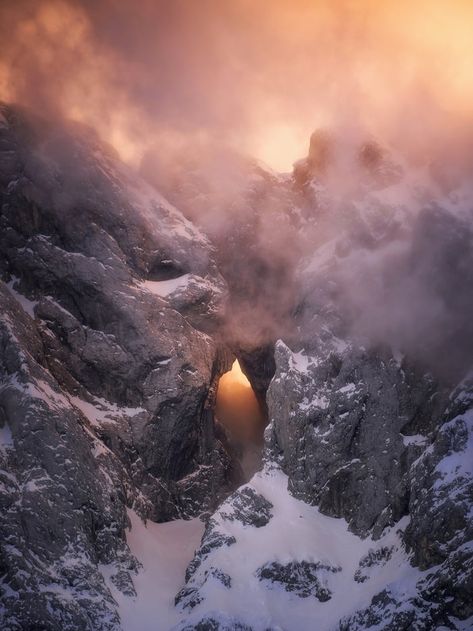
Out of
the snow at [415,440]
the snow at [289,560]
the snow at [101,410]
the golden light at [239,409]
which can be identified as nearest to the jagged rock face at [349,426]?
the snow at [415,440]

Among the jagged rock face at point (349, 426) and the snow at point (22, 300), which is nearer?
the jagged rock face at point (349, 426)

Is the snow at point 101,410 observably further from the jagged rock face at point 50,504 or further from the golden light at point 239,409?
the golden light at point 239,409

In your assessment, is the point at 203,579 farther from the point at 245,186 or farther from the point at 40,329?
the point at 245,186

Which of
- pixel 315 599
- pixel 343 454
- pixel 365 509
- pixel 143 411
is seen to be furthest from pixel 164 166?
pixel 315 599

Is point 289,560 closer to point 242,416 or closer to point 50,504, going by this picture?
point 50,504

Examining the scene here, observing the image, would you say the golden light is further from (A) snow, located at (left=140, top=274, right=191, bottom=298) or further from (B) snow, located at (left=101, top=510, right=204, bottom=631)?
(B) snow, located at (left=101, top=510, right=204, bottom=631)
